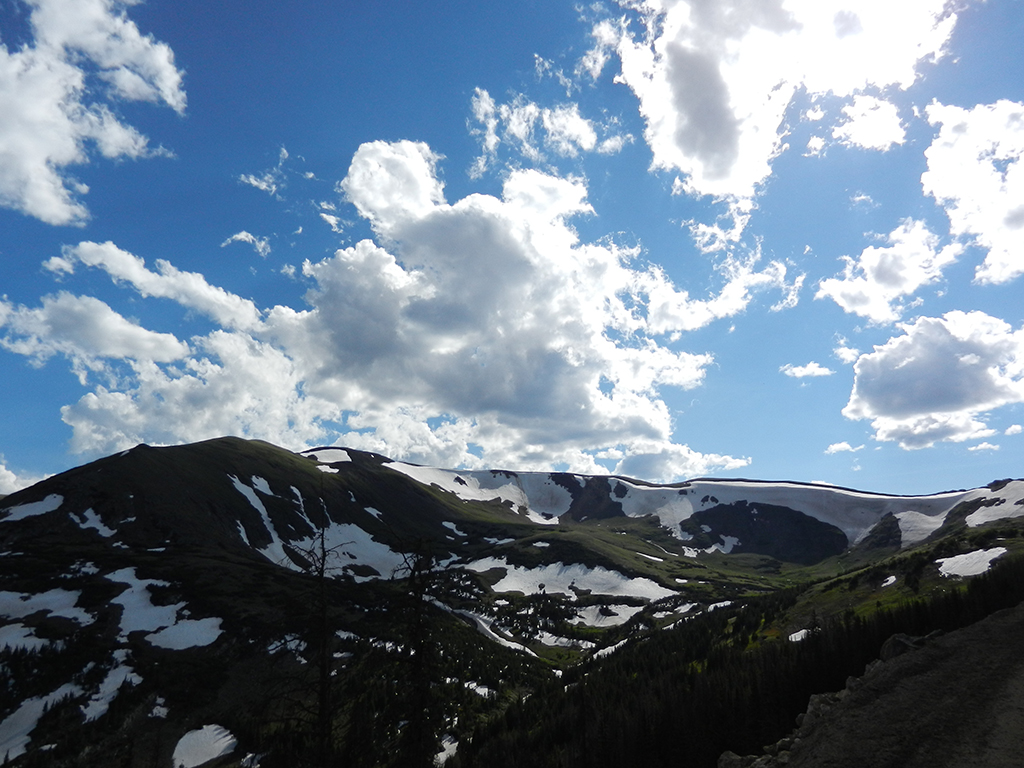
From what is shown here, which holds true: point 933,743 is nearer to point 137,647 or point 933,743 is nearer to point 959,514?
point 137,647

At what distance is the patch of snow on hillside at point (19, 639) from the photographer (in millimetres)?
63706

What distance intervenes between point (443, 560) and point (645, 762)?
162975mm

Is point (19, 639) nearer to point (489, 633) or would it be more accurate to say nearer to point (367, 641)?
point (367, 641)

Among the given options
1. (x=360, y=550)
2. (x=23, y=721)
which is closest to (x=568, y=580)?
(x=360, y=550)

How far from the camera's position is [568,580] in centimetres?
17038

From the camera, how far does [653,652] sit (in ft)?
241

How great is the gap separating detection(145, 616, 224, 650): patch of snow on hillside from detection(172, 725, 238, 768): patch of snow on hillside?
751 inches

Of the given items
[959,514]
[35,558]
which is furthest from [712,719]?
[959,514]

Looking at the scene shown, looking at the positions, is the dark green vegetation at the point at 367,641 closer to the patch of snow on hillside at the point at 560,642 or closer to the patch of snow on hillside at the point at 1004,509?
the patch of snow on hillside at the point at 560,642

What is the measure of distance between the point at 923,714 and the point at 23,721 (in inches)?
3026

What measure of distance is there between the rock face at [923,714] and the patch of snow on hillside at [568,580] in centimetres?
13741

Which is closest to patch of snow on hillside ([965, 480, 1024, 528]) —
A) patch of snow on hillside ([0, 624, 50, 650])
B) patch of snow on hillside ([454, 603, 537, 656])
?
patch of snow on hillside ([454, 603, 537, 656])

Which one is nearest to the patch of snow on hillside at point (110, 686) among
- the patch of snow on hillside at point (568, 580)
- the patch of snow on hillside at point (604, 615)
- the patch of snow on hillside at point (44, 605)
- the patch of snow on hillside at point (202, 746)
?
the patch of snow on hillside at point (202, 746)

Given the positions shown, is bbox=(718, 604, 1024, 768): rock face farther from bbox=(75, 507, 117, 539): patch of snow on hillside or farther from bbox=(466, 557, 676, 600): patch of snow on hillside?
bbox=(466, 557, 676, 600): patch of snow on hillside
